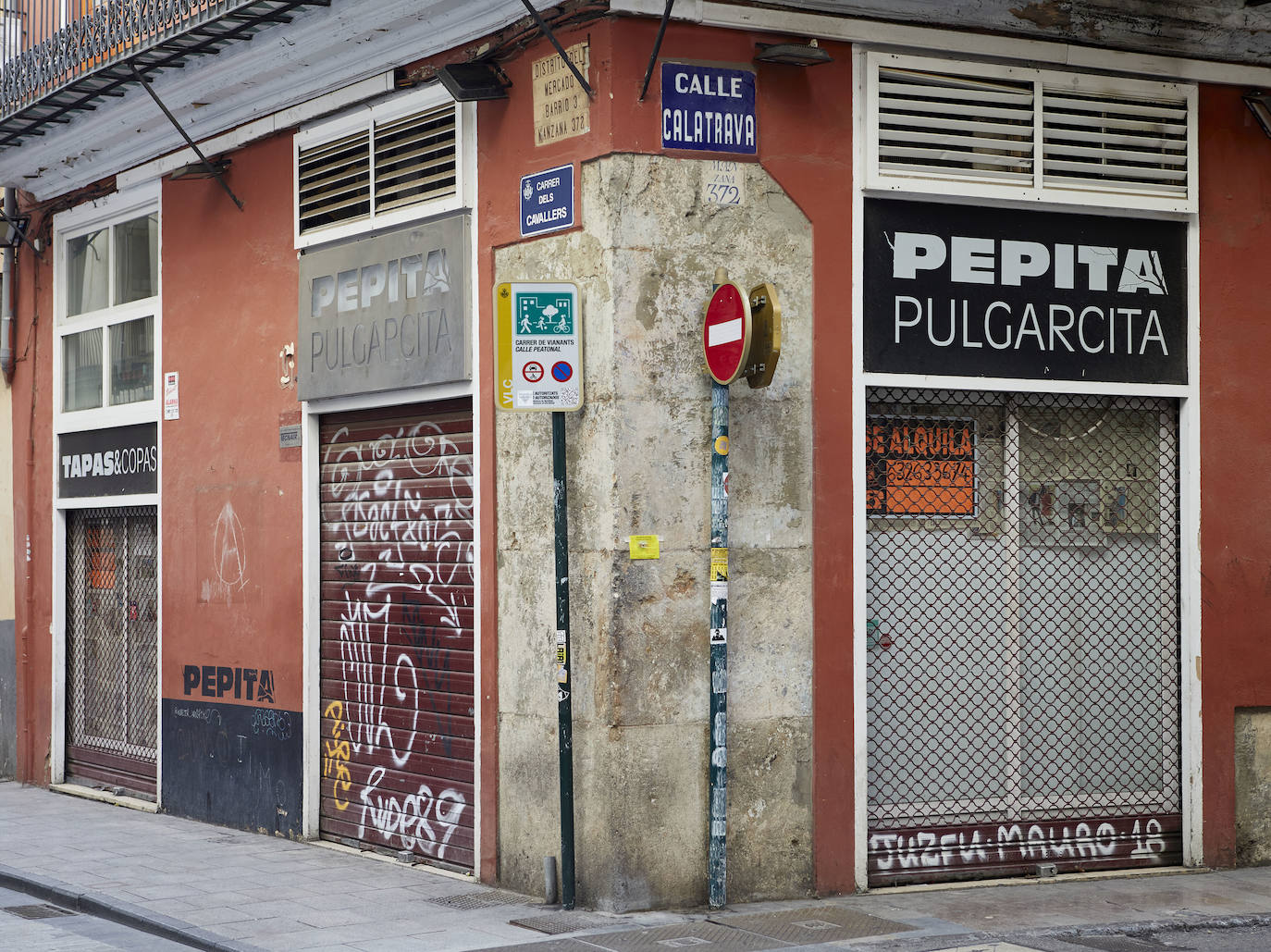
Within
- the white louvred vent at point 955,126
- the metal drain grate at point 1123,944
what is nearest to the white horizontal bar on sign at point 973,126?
the white louvred vent at point 955,126

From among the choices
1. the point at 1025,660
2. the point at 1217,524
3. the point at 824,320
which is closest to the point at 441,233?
the point at 824,320

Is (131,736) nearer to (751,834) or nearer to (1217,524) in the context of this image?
(751,834)

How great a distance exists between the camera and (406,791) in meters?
9.93

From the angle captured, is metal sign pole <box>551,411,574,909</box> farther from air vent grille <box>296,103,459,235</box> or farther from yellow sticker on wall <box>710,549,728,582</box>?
air vent grille <box>296,103,459,235</box>

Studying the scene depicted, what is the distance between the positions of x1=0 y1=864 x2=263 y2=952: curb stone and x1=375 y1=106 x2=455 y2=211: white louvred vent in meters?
4.41

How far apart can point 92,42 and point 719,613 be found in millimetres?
6573

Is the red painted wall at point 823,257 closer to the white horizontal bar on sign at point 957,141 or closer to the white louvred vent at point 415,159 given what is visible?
the white horizontal bar on sign at point 957,141

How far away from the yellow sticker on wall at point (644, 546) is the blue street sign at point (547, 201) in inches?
68.5

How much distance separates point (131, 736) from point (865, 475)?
7.06 meters

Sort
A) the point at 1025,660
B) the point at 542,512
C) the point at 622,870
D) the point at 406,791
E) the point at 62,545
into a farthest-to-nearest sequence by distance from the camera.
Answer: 1. the point at 62,545
2. the point at 406,791
3. the point at 1025,660
4. the point at 542,512
5. the point at 622,870

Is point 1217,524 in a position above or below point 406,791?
above

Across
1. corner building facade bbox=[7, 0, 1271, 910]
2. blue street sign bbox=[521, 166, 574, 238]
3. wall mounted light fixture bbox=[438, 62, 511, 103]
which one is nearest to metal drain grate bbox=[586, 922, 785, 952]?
corner building facade bbox=[7, 0, 1271, 910]

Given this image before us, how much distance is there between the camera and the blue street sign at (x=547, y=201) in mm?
8594

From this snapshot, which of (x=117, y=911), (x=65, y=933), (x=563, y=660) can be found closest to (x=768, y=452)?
(x=563, y=660)
